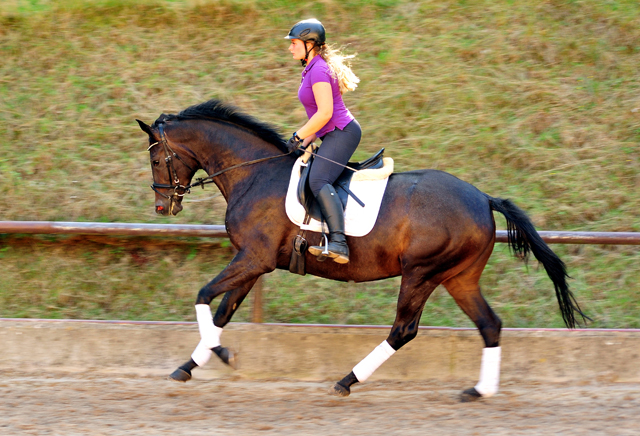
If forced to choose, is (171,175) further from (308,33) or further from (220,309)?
(308,33)

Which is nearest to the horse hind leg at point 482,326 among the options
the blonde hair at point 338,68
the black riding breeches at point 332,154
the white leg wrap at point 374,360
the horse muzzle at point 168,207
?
the white leg wrap at point 374,360

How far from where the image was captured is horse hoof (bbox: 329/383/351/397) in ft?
16.2

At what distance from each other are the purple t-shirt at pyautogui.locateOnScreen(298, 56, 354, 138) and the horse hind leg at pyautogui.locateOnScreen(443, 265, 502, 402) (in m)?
1.63

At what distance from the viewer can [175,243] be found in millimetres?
6688

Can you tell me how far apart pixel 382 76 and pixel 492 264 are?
3.59 meters

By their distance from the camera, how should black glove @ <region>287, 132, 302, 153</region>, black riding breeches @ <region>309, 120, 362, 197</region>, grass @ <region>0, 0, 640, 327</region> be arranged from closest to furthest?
black riding breeches @ <region>309, 120, 362, 197</region>, black glove @ <region>287, 132, 302, 153</region>, grass @ <region>0, 0, 640, 327</region>

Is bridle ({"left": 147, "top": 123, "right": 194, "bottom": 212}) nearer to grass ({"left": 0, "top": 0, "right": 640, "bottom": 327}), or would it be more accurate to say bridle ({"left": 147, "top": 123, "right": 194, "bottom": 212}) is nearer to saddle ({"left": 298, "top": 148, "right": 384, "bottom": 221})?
saddle ({"left": 298, "top": 148, "right": 384, "bottom": 221})

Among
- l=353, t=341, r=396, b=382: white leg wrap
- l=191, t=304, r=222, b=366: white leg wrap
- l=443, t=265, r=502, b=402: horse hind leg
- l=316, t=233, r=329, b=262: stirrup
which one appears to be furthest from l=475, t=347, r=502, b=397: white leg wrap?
l=191, t=304, r=222, b=366: white leg wrap

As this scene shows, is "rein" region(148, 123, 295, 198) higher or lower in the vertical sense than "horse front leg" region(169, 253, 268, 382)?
higher

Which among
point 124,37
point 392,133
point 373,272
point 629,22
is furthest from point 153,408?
point 629,22

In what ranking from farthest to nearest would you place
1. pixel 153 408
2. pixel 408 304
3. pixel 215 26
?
1. pixel 215 26
2. pixel 408 304
3. pixel 153 408

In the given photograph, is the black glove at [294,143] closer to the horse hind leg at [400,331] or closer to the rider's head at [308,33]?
the rider's head at [308,33]

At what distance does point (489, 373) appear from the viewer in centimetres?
495

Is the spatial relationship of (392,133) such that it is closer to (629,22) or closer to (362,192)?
(362,192)
